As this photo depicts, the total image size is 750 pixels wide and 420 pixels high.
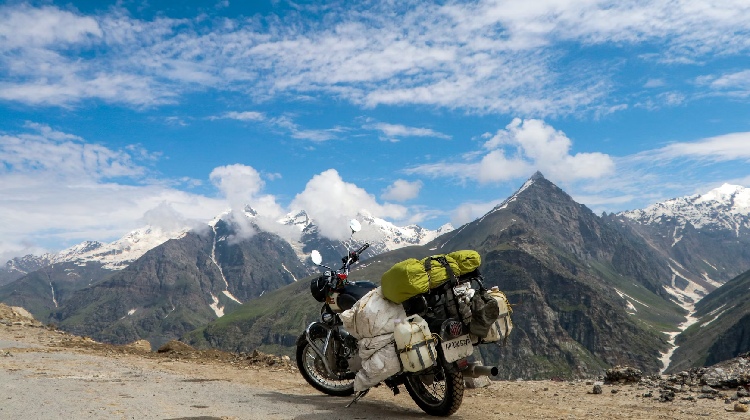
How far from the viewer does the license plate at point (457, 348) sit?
8.92 m

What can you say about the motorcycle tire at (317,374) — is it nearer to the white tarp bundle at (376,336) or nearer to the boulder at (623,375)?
the white tarp bundle at (376,336)

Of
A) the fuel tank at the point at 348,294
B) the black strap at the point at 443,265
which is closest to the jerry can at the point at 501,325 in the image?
the black strap at the point at 443,265

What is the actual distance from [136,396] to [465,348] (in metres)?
6.52

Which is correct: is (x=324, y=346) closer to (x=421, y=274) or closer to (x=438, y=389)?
(x=438, y=389)

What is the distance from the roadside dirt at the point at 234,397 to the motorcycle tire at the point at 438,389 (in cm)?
37

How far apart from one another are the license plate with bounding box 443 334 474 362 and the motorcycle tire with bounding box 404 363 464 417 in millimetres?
172

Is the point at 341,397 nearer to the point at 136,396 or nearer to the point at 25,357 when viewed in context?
the point at 136,396

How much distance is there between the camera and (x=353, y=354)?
10.8m

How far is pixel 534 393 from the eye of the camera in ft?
41.7

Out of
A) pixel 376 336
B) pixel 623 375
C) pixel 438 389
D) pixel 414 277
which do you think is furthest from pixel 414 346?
pixel 623 375

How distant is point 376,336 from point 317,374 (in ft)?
11.2

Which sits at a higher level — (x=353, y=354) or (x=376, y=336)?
(x=376, y=336)

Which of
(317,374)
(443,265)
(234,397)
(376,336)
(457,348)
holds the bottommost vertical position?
(234,397)

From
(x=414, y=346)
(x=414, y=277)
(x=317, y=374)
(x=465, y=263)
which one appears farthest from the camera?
(x=317, y=374)
